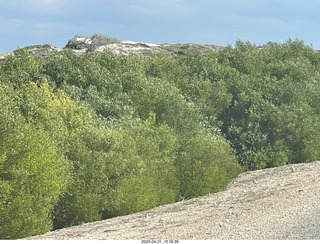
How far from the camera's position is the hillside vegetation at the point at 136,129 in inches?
1362

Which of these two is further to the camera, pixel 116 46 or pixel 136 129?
pixel 116 46

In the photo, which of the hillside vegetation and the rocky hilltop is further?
the rocky hilltop

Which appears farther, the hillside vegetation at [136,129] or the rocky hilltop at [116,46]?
the rocky hilltop at [116,46]

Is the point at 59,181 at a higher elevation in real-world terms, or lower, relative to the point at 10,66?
lower

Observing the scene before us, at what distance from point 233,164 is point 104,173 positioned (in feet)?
54.3

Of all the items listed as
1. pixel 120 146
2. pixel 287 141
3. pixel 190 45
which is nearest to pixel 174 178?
pixel 120 146

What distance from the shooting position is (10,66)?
62.5 meters

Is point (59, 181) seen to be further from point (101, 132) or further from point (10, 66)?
point (10, 66)

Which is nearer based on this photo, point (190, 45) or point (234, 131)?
point (234, 131)

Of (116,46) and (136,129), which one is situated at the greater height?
(116,46)

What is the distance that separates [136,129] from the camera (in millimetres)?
47469

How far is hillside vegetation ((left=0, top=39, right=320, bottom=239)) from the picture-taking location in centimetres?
3459

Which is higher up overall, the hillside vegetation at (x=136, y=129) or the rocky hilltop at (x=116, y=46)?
the rocky hilltop at (x=116, y=46)

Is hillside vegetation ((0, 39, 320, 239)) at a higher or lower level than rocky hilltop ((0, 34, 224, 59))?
lower
